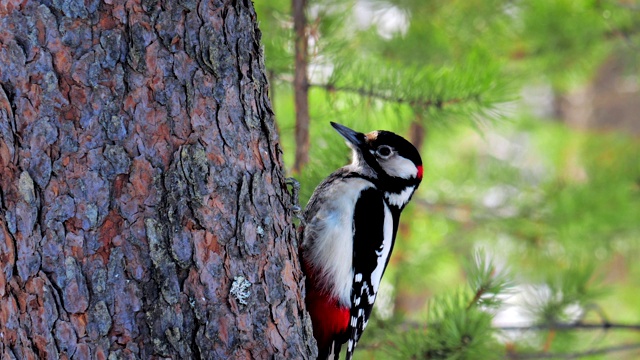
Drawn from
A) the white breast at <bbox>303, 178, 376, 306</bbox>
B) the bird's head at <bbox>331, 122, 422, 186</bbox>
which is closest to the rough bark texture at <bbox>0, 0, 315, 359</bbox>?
the white breast at <bbox>303, 178, 376, 306</bbox>

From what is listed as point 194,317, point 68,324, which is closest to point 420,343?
Result: point 194,317

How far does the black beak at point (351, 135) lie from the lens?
7.91 ft

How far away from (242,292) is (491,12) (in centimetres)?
283

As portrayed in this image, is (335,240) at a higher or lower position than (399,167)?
lower

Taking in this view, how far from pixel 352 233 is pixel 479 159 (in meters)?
3.12

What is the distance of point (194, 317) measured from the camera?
4.78ft

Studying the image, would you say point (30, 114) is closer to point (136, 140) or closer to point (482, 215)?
point (136, 140)

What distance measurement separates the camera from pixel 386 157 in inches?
99.4

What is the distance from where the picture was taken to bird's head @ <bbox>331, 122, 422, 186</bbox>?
2488 millimetres

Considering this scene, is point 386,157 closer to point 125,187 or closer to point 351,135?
point 351,135

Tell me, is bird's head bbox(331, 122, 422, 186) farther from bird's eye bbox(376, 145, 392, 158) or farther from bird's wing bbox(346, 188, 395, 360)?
bird's wing bbox(346, 188, 395, 360)

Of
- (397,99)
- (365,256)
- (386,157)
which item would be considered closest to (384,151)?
(386,157)

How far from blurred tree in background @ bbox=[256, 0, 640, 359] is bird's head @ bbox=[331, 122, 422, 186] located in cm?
7

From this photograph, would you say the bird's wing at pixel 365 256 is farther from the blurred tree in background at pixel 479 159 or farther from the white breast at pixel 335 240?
the blurred tree in background at pixel 479 159
